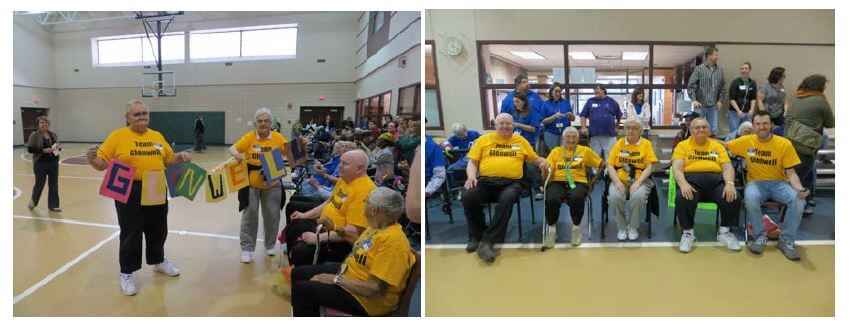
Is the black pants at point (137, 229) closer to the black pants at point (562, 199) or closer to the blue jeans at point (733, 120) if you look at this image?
the black pants at point (562, 199)

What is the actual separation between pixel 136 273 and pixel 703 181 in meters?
3.47

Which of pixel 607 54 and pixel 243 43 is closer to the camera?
pixel 243 43

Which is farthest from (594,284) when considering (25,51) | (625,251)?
(25,51)

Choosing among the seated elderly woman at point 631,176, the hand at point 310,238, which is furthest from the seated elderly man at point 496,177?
the hand at point 310,238

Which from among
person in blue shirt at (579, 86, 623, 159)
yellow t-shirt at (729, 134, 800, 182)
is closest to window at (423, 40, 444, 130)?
person in blue shirt at (579, 86, 623, 159)

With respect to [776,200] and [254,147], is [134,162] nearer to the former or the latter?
[254,147]

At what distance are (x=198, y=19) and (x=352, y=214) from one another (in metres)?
1.44

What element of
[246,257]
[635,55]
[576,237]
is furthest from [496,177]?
[635,55]

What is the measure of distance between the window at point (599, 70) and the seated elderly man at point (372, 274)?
1825 millimetres

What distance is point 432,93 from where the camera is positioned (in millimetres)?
3119

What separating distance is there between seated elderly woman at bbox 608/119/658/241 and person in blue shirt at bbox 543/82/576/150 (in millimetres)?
602
